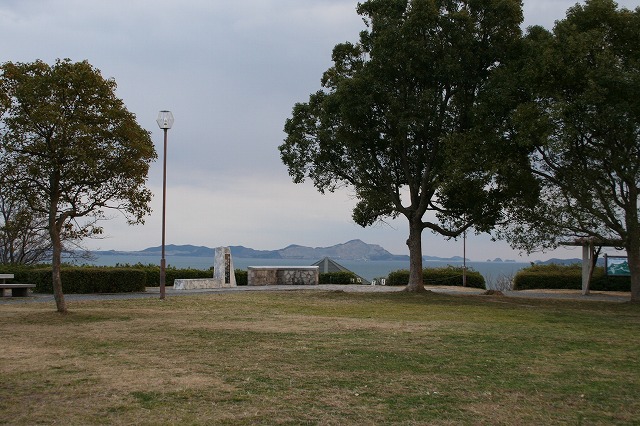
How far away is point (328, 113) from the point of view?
854 inches

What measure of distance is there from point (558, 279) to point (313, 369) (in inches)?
917

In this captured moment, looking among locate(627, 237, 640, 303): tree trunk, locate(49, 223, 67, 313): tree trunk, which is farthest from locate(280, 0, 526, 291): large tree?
locate(49, 223, 67, 313): tree trunk

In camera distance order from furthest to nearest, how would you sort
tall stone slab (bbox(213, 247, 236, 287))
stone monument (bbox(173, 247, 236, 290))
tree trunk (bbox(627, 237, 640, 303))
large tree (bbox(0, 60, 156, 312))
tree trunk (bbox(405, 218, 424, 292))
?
tall stone slab (bbox(213, 247, 236, 287)), stone monument (bbox(173, 247, 236, 290)), tree trunk (bbox(405, 218, 424, 292)), tree trunk (bbox(627, 237, 640, 303)), large tree (bbox(0, 60, 156, 312))

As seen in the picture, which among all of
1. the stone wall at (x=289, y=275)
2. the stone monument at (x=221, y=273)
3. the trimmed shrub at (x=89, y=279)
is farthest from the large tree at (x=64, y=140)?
the stone wall at (x=289, y=275)

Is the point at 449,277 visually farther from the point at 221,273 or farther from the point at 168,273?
the point at 168,273

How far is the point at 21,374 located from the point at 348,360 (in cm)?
381

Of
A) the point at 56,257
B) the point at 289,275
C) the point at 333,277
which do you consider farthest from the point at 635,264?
the point at 56,257

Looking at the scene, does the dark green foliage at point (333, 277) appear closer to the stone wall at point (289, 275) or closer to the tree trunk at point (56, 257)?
the stone wall at point (289, 275)

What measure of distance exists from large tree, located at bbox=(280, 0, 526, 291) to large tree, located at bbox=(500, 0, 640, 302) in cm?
139

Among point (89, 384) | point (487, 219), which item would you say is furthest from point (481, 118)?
point (89, 384)

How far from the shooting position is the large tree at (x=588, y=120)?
55.4ft

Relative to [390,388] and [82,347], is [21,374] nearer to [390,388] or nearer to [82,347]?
[82,347]

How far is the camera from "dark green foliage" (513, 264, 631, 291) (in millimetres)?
26547

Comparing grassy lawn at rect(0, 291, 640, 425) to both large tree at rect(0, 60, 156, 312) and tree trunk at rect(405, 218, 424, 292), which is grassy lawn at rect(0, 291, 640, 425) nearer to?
large tree at rect(0, 60, 156, 312)
